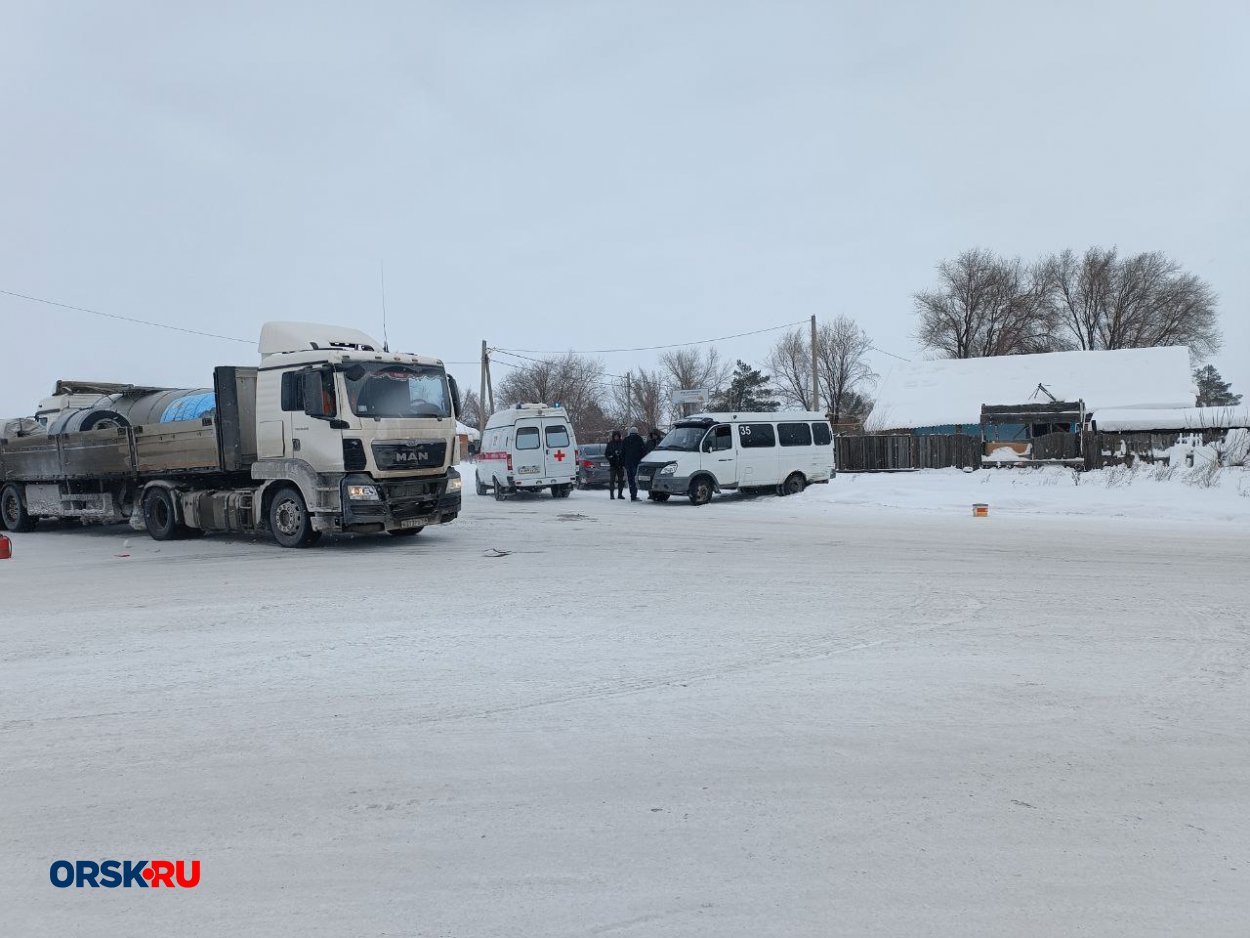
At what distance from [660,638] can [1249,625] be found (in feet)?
15.7

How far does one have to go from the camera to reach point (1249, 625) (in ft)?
23.0

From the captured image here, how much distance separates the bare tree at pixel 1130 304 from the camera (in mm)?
60844

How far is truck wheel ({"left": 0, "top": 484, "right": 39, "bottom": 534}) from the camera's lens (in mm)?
18047

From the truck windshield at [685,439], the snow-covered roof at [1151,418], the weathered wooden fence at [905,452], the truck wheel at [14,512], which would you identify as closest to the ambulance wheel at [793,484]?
the truck windshield at [685,439]

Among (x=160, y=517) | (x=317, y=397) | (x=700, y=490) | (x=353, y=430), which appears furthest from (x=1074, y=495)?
(x=160, y=517)

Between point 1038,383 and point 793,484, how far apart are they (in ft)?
89.1

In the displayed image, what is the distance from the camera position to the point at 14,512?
1823 cm

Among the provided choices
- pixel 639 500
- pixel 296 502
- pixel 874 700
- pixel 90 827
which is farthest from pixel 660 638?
pixel 639 500

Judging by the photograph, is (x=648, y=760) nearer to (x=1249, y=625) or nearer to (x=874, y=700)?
(x=874, y=700)

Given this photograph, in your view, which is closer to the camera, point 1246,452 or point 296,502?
point 296,502

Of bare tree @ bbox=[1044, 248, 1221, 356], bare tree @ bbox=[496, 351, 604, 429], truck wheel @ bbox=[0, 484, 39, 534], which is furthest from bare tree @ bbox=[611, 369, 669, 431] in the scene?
truck wheel @ bbox=[0, 484, 39, 534]

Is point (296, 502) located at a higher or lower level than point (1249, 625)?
higher

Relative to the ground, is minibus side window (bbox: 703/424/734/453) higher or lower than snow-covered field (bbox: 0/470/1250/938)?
higher

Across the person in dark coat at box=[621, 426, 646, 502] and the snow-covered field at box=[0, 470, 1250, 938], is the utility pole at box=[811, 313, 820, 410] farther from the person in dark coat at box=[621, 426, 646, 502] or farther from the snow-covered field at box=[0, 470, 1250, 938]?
the snow-covered field at box=[0, 470, 1250, 938]
